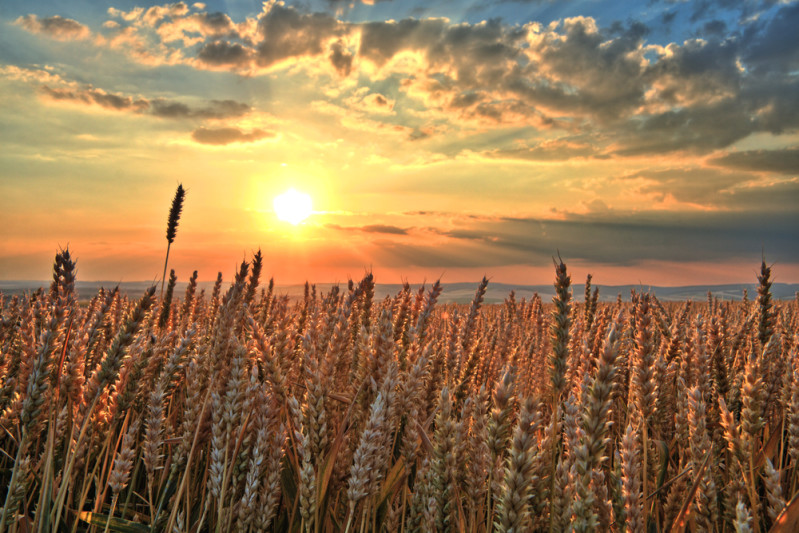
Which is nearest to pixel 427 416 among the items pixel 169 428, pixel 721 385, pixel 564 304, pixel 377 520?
pixel 377 520

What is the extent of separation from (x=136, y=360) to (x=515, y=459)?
185cm

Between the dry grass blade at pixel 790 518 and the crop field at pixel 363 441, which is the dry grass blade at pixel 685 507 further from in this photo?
the dry grass blade at pixel 790 518

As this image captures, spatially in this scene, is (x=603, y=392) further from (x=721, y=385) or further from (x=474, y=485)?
(x=721, y=385)

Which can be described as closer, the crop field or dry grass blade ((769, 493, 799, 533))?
dry grass blade ((769, 493, 799, 533))

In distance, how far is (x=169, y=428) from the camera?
254cm

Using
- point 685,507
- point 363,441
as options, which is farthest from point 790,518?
point 363,441

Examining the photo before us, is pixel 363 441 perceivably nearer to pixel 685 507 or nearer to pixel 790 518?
pixel 685 507

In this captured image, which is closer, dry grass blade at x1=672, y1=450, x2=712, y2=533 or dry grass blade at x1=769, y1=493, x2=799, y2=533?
dry grass blade at x1=769, y1=493, x2=799, y2=533

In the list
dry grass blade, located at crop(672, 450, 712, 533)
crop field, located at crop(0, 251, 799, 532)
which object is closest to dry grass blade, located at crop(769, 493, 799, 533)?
crop field, located at crop(0, 251, 799, 532)

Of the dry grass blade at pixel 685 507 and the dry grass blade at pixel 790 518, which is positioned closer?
the dry grass blade at pixel 790 518

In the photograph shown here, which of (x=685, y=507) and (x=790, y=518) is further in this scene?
(x=685, y=507)

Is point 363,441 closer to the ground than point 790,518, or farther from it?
farther from it

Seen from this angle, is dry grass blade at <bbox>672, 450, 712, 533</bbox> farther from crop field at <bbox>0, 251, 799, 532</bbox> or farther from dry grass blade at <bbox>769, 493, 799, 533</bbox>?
dry grass blade at <bbox>769, 493, 799, 533</bbox>

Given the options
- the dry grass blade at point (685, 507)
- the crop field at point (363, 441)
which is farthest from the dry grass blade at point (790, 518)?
the dry grass blade at point (685, 507)
